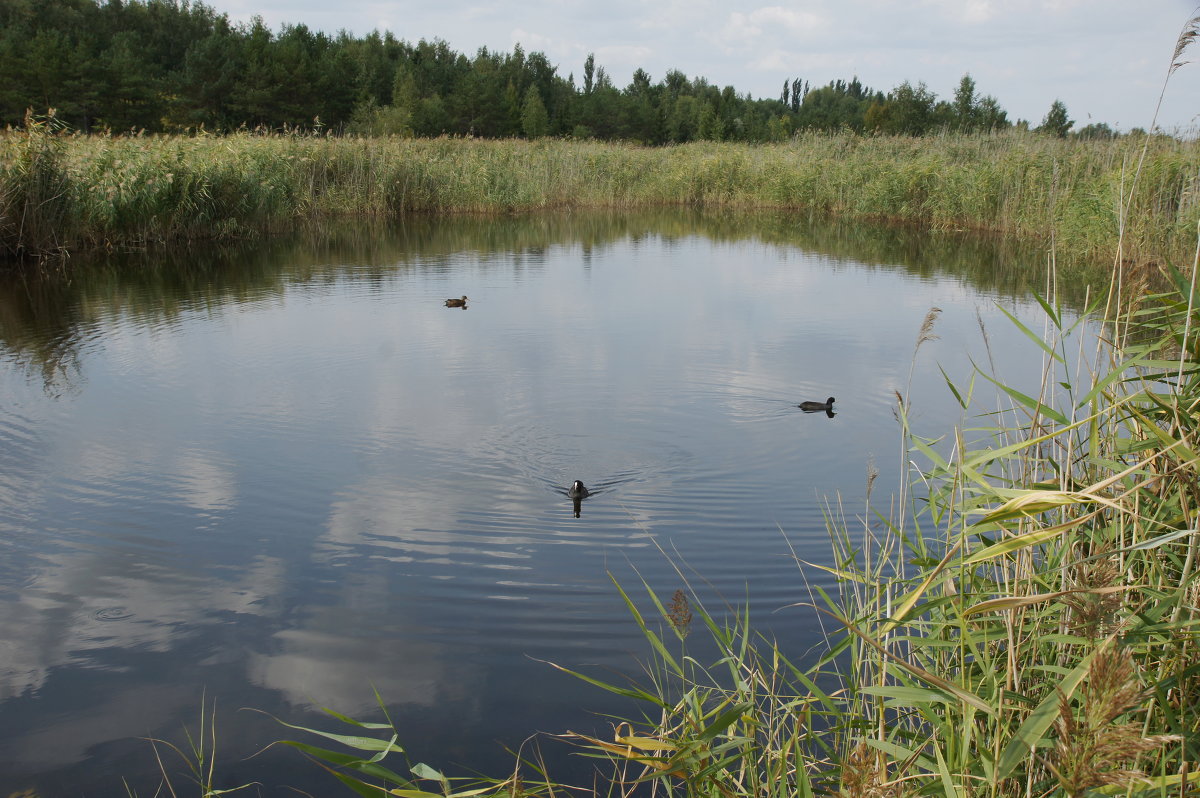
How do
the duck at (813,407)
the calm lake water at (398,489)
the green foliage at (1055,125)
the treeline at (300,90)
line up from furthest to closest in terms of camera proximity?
the treeline at (300,90) → the green foliage at (1055,125) → the duck at (813,407) → the calm lake water at (398,489)

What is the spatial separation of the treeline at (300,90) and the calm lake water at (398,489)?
1992 centimetres

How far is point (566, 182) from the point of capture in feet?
74.8

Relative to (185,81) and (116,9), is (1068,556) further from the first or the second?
(116,9)

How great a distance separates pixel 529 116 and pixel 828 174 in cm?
3219

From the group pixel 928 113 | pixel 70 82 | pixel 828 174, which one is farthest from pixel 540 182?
pixel 70 82

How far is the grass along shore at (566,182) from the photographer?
37.7 ft

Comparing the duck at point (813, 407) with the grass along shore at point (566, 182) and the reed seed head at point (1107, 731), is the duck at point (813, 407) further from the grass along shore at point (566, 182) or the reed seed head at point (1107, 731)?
the reed seed head at point (1107, 731)

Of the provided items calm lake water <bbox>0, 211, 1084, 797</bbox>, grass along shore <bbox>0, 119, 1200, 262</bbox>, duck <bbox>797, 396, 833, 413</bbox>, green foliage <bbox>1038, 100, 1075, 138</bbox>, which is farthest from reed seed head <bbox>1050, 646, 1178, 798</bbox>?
green foliage <bbox>1038, 100, 1075, 138</bbox>

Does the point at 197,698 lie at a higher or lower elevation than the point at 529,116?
lower

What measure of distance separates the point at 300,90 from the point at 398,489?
47.1 metres

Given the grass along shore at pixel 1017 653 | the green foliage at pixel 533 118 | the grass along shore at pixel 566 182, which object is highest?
the green foliage at pixel 533 118

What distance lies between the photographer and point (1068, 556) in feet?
6.51

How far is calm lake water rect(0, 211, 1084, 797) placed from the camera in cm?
294

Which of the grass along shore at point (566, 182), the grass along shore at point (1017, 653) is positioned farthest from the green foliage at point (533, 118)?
the grass along shore at point (1017, 653)
